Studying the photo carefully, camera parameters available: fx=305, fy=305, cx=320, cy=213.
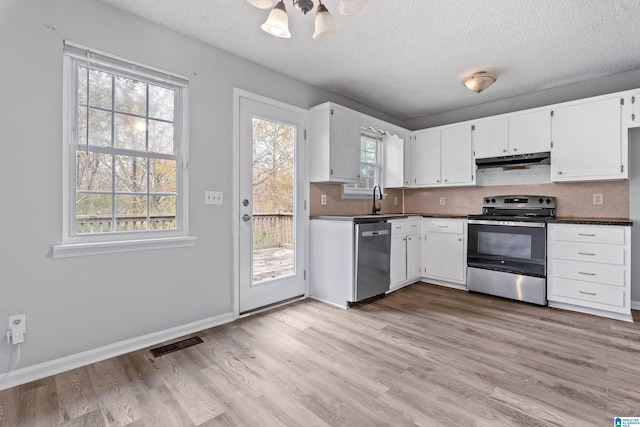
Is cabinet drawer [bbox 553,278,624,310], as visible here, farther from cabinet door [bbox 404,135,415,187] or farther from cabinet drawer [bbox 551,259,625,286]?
cabinet door [bbox 404,135,415,187]

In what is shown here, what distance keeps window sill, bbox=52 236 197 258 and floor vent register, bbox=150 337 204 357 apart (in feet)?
2.47

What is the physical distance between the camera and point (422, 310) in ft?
10.3

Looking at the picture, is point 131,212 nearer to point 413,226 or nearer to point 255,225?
point 255,225

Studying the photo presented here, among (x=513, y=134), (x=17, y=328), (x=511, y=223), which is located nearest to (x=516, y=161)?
(x=513, y=134)

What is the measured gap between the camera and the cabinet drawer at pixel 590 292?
2896 mm

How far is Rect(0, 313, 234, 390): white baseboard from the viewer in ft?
6.05

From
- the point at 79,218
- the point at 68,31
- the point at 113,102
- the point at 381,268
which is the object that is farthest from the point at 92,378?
the point at 381,268

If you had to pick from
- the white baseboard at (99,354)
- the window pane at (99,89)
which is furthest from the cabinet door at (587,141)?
the window pane at (99,89)

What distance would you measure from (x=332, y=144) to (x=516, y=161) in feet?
7.39

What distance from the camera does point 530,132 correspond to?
3576 millimetres

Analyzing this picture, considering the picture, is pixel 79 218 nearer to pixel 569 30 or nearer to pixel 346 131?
pixel 346 131

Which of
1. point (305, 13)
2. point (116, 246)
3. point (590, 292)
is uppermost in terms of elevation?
point (305, 13)

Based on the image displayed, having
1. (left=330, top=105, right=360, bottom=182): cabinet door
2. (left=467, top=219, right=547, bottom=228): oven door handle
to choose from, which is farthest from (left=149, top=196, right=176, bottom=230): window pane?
(left=467, top=219, right=547, bottom=228): oven door handle

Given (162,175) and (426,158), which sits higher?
(426,158)
